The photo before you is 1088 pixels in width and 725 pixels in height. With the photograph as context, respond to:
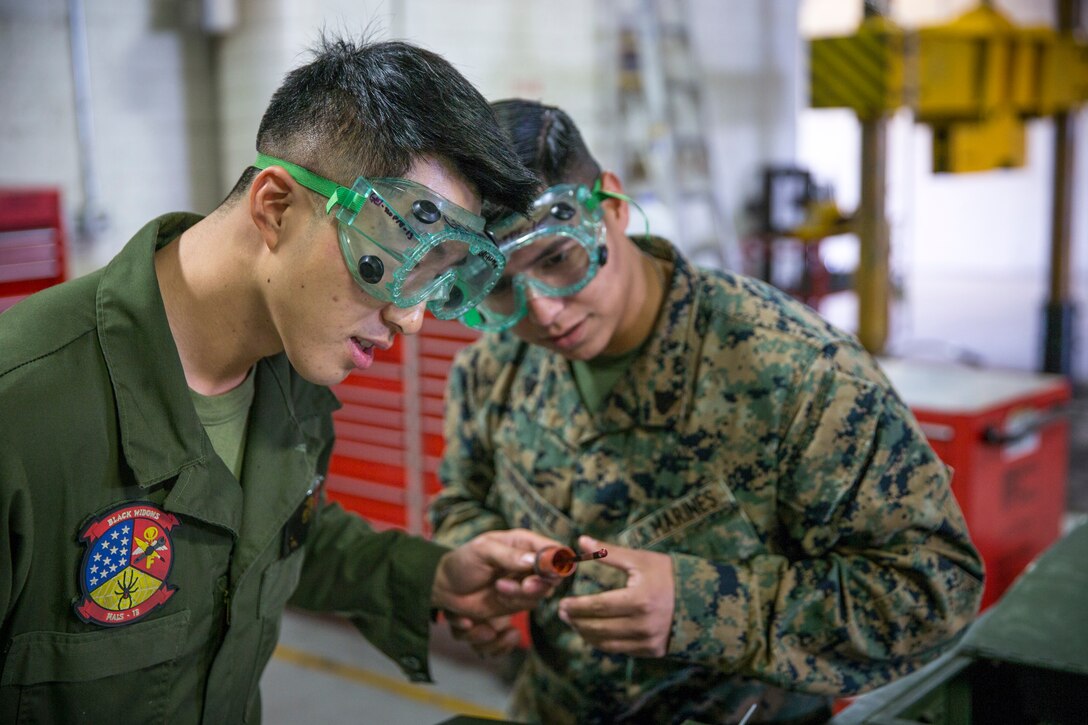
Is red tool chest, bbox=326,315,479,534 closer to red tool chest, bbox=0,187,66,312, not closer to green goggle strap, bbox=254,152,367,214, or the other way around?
red tool chest, bbox=0,187,66,312

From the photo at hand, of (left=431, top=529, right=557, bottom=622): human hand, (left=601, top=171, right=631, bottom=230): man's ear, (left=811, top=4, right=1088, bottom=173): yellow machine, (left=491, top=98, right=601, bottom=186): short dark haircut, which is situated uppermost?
(left=811, top=4, right=1088, bottom=173): yellow machine

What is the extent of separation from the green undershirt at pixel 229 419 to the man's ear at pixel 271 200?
319 mm

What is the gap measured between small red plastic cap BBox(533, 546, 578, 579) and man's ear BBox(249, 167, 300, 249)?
70 cm

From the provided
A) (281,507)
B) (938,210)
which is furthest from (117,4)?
(938,210)

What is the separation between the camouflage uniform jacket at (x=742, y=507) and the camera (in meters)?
1.80

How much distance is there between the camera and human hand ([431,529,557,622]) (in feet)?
6.12

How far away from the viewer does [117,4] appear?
553cm

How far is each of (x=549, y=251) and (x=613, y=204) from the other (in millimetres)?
206

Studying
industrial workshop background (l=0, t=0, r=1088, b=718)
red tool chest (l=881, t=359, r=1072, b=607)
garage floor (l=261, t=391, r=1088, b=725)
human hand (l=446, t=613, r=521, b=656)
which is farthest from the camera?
garage floor (l=261, t=391, r=1088, b=725)

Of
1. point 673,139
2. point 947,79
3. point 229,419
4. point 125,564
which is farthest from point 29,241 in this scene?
point 673,139

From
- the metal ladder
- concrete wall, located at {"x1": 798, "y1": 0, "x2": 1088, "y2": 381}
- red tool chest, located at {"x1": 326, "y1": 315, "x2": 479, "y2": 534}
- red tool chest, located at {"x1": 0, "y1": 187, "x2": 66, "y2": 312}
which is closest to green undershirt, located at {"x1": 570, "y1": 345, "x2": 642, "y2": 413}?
red tool chest, located at {"x1": 326, "y1": 315, "x2": 479, "y2": 534}

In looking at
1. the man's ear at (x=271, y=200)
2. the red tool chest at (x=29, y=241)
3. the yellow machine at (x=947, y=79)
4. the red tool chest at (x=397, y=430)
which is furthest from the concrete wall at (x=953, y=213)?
the man's ear at (x=271, y=200)

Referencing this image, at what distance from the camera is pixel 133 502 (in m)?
1.45

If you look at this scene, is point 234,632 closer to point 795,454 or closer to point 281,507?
point 281,507
